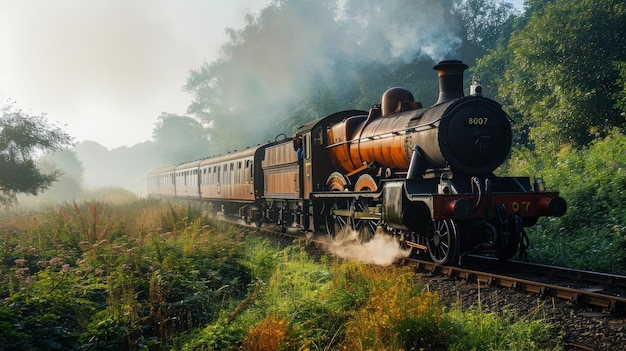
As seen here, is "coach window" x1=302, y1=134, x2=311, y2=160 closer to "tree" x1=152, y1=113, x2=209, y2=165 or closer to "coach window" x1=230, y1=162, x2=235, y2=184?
"coach window" x1=230, y1=162, x2=235, y2=184

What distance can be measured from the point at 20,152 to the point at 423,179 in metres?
21.3

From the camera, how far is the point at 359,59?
1475 inches

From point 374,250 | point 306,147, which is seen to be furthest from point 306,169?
point 374,250

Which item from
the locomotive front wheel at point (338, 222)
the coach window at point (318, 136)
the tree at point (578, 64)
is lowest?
the locomotive front wheel at point (338, 222)

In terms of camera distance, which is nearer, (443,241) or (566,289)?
(566,289)

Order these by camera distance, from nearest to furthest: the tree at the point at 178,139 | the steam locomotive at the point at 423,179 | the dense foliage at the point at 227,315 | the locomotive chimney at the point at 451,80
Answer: the dense foliage at the point at 227,315, the steam locomotive at the point at 423,179, the locomotive chimney at the point at 451,80, the tree at the point at 178,139

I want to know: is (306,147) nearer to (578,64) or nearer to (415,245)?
(415,245)

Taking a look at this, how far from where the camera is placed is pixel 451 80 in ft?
31.8

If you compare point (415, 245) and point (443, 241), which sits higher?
point (443, 241)

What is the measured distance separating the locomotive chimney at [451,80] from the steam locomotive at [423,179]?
2 centimetres

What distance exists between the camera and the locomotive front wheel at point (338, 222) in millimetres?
11569

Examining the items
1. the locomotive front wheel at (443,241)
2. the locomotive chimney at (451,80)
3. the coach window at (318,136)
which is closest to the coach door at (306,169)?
the coach window at (318,136)

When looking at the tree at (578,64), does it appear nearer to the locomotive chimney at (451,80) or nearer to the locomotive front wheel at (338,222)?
the locomotive chimney at (451,80)

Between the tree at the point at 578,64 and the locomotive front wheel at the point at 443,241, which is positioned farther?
the tree at the point at 578,64
